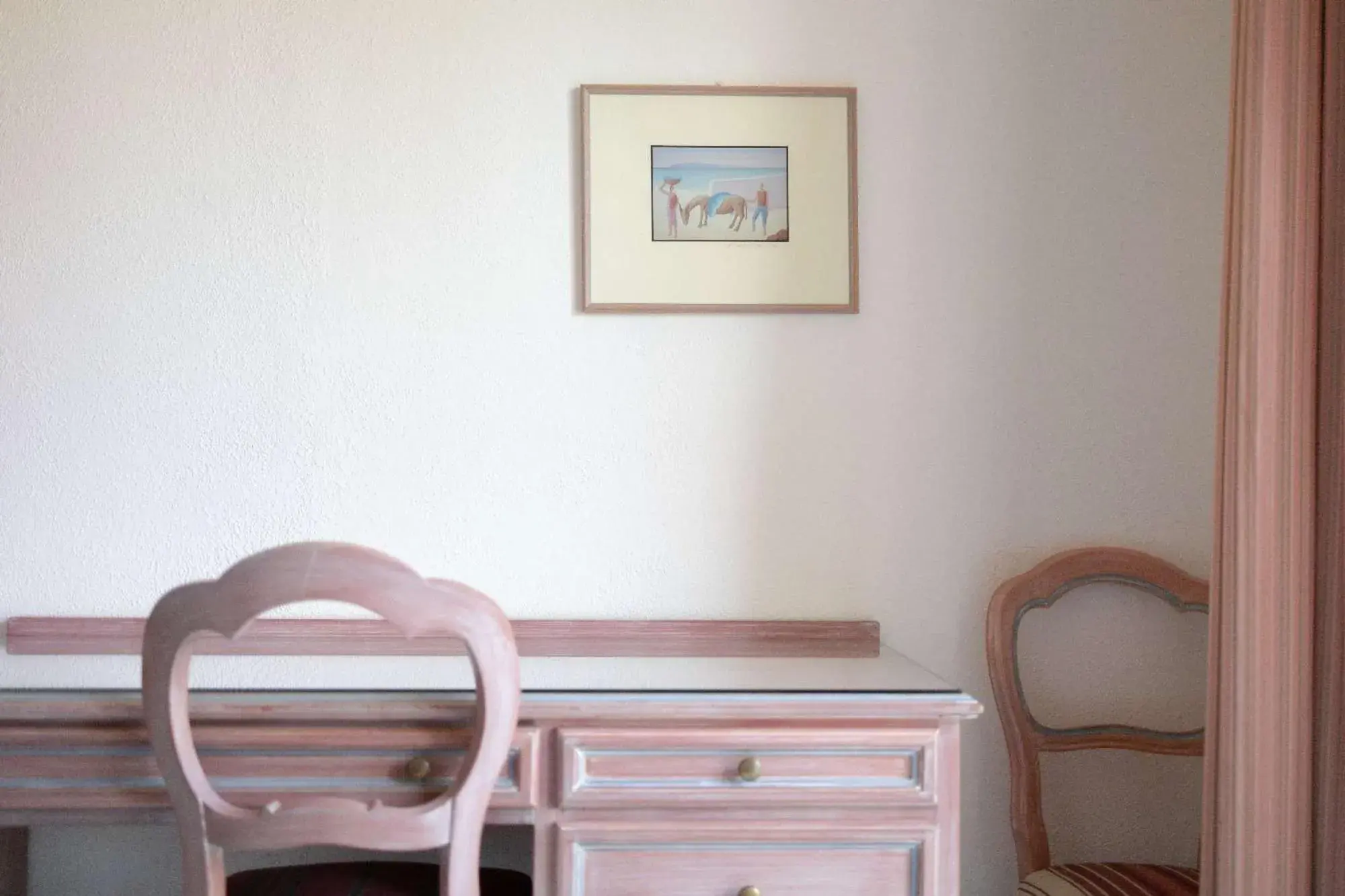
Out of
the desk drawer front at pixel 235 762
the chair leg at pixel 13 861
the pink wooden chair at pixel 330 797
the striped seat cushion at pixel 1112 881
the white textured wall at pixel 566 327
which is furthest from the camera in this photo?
the white textured wall at pixel 566 327

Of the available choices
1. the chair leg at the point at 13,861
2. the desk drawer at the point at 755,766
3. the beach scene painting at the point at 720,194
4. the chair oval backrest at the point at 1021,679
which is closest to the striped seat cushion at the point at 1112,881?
the chair oval backrest at the point at 1021,679

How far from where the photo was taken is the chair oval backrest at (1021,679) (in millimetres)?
1862

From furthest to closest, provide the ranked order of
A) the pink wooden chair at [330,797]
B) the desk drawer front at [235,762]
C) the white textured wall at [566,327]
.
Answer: the white textured wall at [566,327] < the desk drawer front at [235,762] < the pink wooden chair at [330,797]

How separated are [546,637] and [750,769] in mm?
610

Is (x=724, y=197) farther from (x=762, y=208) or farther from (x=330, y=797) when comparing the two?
(x=330, y=797)

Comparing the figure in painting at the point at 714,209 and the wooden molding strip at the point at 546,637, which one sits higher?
the figure in painting at the point at 714,209

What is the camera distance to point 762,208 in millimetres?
2000

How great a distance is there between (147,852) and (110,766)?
647 mm

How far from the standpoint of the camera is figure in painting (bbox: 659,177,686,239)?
1.99 meters

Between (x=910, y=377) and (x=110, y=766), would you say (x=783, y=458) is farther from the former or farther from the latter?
(x=110, y=766)

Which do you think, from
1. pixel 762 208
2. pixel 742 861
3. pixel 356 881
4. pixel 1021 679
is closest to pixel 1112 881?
pixel 1021 679

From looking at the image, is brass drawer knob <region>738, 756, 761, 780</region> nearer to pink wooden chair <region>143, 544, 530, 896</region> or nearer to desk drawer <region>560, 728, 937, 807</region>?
desk drawer <region>560, 728, 937, 807</region>

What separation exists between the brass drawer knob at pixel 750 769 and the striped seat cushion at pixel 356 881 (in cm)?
38

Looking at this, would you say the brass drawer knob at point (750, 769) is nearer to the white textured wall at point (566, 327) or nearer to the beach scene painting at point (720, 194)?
the white textured wall at point (566, 327)
